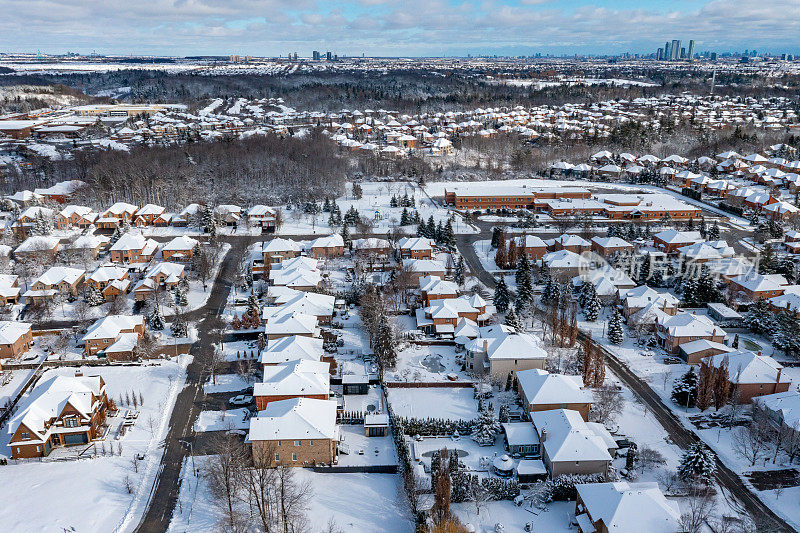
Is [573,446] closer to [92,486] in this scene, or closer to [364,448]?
[364,448]

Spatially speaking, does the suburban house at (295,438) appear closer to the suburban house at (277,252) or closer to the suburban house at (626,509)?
the suburban house at (626,509)

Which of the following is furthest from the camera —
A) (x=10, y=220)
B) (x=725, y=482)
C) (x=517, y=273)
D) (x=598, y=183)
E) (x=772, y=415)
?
(x=598, y=183)

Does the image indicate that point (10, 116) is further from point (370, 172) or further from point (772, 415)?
point (772, 415)

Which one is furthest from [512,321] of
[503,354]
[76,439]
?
[76,439]

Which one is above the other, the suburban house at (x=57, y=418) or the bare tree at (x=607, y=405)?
the suburban house at (x=57, y=418)

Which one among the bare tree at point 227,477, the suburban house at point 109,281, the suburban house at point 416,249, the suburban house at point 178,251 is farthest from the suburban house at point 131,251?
the bare tree at point 227,477

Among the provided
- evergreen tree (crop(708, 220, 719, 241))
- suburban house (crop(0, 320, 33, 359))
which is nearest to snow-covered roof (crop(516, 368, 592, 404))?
suburban house (crop(0, 320, 33, 359))

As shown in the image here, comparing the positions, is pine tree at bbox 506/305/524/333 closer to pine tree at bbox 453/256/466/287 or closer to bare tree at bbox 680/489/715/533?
→ pine tree at bbox 453/256/466/287

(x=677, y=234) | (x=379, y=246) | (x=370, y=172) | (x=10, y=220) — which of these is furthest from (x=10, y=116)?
(x=677, y=234)
